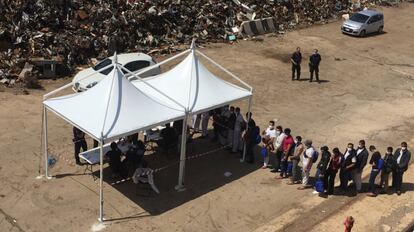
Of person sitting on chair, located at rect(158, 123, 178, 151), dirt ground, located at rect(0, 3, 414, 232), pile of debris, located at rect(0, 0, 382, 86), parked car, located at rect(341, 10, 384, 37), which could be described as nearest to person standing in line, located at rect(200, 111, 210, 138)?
dirt ground, located at rect(0, 3, 414, 232)

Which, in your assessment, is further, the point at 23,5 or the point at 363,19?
the point at 363,19

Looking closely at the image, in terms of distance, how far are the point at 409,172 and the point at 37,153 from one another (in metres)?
11.5

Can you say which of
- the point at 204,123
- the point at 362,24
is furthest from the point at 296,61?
the point at 362,24

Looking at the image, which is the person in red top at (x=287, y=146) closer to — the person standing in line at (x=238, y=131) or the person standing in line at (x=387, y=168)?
the person standing in line at (x=238, y=131)

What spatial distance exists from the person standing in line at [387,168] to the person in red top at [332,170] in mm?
1281

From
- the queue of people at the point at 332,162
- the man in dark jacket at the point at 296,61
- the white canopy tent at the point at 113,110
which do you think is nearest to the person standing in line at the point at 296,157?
the queue of people at the point at 332,162

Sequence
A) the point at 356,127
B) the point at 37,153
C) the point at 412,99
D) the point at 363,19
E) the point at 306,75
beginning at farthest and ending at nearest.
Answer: the point at 363,19
the point at 306,75
the point at 412,99
the point at 356,127
the point at 37,153

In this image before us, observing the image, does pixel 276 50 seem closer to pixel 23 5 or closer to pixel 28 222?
pixel 23 5

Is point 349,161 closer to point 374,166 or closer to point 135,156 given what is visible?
point 374,166

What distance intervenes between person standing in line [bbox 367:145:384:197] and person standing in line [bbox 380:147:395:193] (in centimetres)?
16

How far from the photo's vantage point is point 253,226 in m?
14.0

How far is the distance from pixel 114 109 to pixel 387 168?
7.64 metres

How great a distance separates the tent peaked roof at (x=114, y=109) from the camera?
1355 centimetres

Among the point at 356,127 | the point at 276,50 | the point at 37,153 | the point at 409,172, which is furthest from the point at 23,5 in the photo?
the point at 409,172
